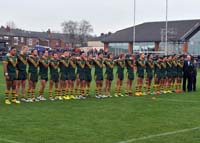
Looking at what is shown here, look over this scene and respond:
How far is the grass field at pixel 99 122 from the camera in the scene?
370 inches

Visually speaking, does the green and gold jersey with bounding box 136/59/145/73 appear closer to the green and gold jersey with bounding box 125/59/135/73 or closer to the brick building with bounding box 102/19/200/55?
the green and gold jersey with bounding box 125/59/135/73

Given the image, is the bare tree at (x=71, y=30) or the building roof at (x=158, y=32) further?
the bare tree at (x=71, y=30)

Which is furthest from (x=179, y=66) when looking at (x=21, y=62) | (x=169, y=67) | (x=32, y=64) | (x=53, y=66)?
(x=21, y=62)

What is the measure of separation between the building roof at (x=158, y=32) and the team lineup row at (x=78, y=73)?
4319 cm

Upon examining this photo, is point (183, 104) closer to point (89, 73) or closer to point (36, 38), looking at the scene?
point (89, 73)

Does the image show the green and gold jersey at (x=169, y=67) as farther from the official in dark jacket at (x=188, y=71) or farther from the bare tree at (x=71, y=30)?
the bare tree at (x=71, y=30)

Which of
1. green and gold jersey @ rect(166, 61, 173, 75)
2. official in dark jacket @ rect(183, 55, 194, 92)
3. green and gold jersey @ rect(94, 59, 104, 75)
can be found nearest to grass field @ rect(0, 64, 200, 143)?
green and gold jersey @ rect(94, 59, 104, 75)

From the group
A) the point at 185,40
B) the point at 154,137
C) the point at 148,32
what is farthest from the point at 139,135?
the point at 148,32

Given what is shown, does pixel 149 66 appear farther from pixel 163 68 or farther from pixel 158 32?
pixel 158 32

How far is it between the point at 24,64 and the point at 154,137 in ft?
23.3

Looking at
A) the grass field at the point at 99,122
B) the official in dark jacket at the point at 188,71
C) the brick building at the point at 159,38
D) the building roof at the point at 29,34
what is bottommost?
the grass field at the point at 99,122

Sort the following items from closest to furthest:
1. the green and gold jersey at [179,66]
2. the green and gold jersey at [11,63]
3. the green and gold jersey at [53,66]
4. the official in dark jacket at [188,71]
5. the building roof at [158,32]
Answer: the green and gold jersey at [11,63], the green and gold jersey at [53,66], the green and gold jersey at [179,66], the official in dark jacket at [188,71], the building roof at [158,32]

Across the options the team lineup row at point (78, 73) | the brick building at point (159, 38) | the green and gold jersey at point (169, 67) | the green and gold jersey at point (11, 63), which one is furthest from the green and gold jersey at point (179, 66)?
the brick building at point (159, 38)

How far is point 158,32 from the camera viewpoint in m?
72.0
